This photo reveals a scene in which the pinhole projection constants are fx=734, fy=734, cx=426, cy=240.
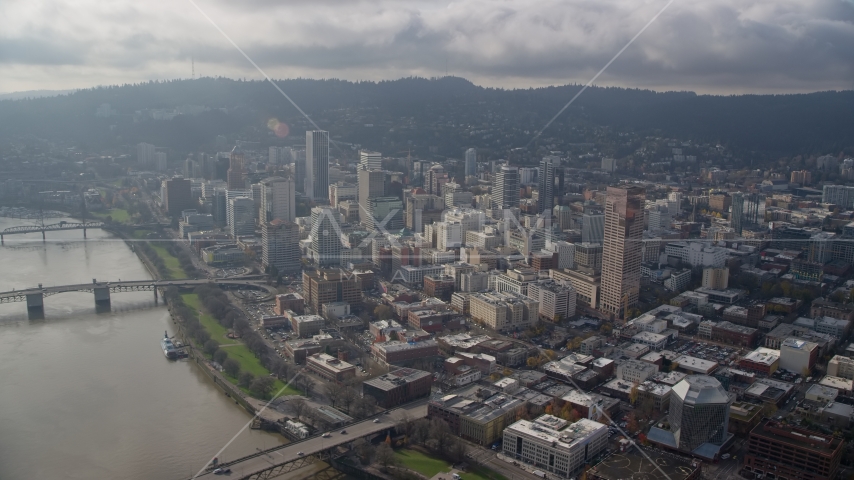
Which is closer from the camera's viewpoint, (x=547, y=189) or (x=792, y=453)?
(x=792, y=453)

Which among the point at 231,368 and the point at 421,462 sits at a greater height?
the point at 231,368

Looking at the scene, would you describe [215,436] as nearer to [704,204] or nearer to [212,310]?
[212,310]

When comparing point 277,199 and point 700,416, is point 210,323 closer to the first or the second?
point 700,416

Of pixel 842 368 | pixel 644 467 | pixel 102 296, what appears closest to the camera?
pixel 644 467

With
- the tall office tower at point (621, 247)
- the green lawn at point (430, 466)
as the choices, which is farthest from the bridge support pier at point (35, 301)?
the tall office tower at point (621, 247)

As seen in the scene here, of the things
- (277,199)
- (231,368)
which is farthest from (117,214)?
(231,368)

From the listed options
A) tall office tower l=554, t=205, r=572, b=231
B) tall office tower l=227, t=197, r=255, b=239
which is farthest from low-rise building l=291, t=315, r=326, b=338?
tall office tower l=554, t=205, r=572, b=231
